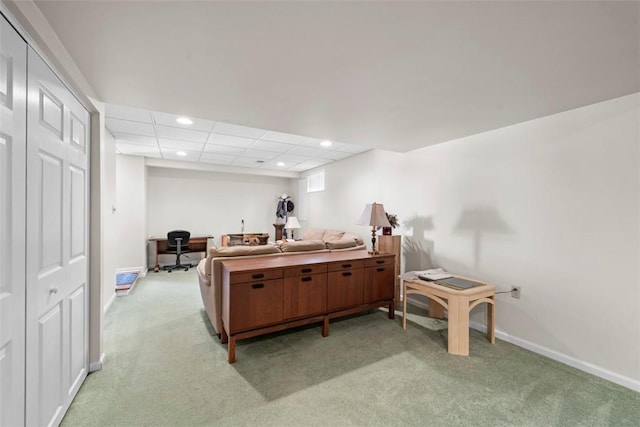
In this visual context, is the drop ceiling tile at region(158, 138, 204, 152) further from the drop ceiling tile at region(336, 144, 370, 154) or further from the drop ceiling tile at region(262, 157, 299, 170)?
the drop ceiling tile at region(336, 144, 370, 154)

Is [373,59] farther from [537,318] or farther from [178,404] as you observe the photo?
[537,318]

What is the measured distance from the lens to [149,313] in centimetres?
345

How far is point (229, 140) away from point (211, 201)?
10.6 ft

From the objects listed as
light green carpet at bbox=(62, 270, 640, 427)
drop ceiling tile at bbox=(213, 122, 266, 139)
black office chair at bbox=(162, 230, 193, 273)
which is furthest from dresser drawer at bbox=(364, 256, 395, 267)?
black office chair at bbox=(162, 230, 193, 273)

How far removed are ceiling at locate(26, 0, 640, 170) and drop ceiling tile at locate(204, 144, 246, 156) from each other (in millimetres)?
2198

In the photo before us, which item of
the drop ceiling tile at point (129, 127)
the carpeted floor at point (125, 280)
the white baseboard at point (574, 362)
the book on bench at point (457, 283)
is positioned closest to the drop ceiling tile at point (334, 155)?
the drop ceiling tile at point (129, 127)

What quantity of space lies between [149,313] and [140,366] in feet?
4.51

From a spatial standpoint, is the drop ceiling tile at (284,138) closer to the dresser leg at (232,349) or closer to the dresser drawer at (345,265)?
the dresser drawer at (345,265)

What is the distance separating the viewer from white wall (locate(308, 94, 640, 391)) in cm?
207

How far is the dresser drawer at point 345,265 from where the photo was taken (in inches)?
115

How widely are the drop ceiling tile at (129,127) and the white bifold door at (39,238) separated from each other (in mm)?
1788

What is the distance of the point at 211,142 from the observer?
174 inches

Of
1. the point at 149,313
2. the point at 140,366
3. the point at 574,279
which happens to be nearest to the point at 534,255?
the point at 574,279

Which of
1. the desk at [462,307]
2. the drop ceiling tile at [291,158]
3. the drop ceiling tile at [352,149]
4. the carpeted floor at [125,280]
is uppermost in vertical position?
the drop ceiling tile at [352,149]
